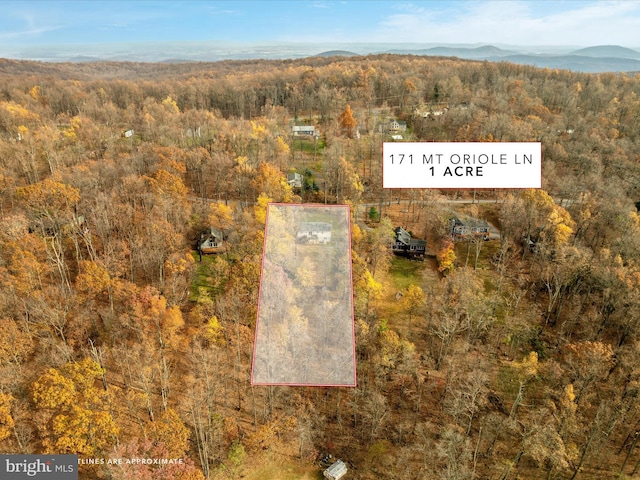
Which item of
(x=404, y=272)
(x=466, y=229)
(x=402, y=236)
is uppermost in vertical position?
(x=466, y=229)

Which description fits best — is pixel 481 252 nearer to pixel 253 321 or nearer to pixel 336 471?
pixel 253 321

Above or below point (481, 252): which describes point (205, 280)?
above

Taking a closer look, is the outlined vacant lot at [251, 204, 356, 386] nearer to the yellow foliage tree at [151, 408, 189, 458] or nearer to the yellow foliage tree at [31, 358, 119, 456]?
the yellow foliage tree at [151, 408, 189, 458]

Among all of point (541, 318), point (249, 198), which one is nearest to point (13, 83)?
point (249, 198)

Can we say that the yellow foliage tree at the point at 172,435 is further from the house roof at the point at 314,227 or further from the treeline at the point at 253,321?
the house roof at the point at 314,227

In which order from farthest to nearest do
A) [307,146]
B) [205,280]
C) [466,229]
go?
1. [307,146]
2. [466,229]
3. [205,280]

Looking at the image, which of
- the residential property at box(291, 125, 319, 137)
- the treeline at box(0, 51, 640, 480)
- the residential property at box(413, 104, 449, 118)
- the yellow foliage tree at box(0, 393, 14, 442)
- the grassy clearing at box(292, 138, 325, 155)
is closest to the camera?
the yellow foliage tree at box(0, 393, 14, 442)

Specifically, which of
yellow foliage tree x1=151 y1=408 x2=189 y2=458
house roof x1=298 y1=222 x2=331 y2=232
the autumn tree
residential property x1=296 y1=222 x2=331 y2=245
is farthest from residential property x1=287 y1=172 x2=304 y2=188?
yellow foliage tree x1=151 y1=408 x2=189 y2=458

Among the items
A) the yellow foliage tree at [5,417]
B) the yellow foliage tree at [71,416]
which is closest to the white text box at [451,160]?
the yellow foliage tree at [71,416]

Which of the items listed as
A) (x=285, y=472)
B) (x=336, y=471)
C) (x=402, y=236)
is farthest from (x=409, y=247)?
(x=285, y=472)
